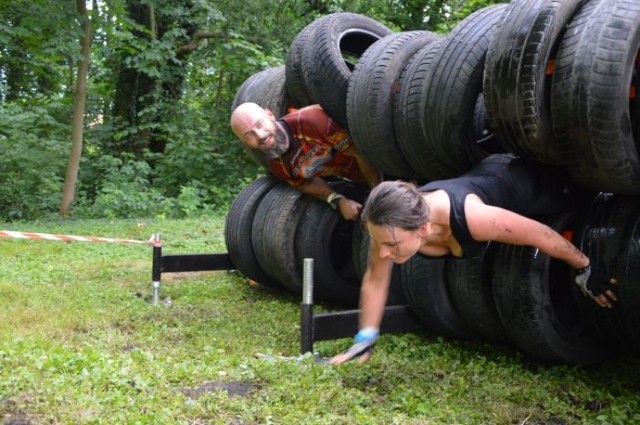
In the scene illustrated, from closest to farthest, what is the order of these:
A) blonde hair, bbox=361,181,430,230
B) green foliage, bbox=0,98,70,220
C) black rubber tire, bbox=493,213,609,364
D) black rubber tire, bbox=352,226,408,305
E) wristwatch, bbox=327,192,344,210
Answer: blonde hair, bbox=361,181,430,230, black rubber tire, bbox=493,213,609,364, black rubber tire, bbox=352,226,408,305, wristwatch, bbox=327,192,344,210, green foliage, bbox=0,98,70,220

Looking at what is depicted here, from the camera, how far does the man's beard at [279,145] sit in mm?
5254

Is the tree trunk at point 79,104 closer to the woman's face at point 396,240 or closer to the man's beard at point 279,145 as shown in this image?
the man's beard at point 279,145

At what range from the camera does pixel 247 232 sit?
240 inches

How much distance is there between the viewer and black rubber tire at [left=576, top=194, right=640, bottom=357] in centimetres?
336

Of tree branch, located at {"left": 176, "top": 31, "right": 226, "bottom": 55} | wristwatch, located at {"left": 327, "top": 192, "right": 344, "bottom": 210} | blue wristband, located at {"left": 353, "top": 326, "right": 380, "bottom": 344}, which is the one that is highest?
tree branch, located at {"left": 176, "top": 31, "right": 226, "bottom": 55}

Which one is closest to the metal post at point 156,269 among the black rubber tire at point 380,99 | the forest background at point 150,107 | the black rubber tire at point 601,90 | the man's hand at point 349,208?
the man's hand at point 349,208

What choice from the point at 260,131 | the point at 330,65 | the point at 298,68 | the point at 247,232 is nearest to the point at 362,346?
the point at 260,131

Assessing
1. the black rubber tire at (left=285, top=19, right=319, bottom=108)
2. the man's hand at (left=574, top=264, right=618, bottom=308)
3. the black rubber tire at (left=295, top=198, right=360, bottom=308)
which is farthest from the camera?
the black rubber tire at (left=285, top=19, right=319, bottom=108)

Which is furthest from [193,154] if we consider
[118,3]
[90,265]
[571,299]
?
[571,299]

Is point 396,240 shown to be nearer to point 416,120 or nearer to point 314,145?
point 416,120

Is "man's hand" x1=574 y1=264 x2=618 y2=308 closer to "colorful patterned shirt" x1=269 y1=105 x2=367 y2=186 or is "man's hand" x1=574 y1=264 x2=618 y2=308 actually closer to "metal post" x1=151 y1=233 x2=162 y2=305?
"colorful patterned shirt" x1=269 y1=105 x2=367 y2=186

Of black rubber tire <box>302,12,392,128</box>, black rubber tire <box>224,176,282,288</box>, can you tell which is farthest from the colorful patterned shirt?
black rubber tire <box>224,176,282,288</box>

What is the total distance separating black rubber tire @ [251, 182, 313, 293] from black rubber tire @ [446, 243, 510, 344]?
1724 millimetres

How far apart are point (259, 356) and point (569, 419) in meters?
1.77
